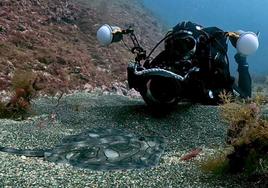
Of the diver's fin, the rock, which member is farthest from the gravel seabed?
the rock

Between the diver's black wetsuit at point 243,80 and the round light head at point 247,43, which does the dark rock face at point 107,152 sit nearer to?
the round light head at point 247,43

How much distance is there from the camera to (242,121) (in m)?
3.95

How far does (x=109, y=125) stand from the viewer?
638 cm

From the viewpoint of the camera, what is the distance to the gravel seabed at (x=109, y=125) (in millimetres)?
3836

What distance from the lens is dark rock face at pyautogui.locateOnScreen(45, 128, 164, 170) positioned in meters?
4.31

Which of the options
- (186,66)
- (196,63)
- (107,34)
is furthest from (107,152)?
(107,34)

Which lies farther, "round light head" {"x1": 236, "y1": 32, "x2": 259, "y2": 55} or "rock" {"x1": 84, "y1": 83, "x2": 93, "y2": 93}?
"rock" {"x1": 84, "y1": 83, "x2": 93, "y2": 93}

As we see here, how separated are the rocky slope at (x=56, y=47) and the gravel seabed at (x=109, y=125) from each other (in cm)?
268

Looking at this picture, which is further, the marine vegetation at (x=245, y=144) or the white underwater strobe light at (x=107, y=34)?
the white underwater strobe light at (x=107, y=34)

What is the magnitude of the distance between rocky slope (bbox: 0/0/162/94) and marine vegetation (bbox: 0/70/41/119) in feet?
8.24

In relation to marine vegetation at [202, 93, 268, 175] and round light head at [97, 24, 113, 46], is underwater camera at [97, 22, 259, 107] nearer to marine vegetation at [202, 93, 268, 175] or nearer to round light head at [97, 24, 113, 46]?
round light head at [97, 24, 113, 46]

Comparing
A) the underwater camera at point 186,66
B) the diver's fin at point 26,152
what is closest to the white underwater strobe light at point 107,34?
the underwater camera at point 186,66

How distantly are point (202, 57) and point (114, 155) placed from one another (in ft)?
11.1

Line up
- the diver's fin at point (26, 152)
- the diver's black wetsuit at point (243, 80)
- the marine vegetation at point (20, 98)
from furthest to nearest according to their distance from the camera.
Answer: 1. the diver's black wetsuit at point (243, 80)
2. the marine vegetation at point (20, 98)
3. the diver's fin at point (26, 152)
